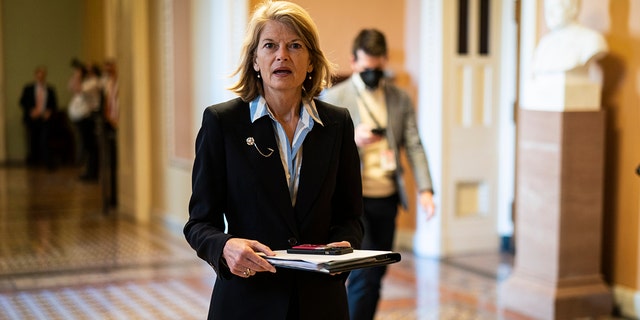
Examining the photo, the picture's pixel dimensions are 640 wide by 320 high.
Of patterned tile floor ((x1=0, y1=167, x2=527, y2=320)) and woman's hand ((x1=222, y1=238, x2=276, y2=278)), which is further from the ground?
woman's hand ((x1=222, y1=238, x2=276, y2=278))

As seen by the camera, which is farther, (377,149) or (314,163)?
(377,149)

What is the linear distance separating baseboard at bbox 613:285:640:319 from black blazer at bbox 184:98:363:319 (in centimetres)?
380

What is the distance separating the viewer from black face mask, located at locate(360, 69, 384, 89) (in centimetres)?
461

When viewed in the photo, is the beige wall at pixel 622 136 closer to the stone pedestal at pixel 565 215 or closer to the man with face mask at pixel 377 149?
the stone pedestal at pixel 565 215

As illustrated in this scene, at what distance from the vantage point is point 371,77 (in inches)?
182

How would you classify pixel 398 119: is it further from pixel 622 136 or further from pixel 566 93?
pixel 622 136

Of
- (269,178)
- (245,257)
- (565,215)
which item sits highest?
(269,178)

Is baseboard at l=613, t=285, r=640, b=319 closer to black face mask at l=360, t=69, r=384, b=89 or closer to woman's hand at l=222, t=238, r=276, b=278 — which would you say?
black face mask at l=360, t=69, r=384, b=89

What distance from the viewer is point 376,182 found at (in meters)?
4.52

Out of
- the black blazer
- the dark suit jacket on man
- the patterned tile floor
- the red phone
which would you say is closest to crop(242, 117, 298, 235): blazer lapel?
the black blazer

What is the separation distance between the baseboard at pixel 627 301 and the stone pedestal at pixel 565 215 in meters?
0.06

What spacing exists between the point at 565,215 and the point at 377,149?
5.46 feet

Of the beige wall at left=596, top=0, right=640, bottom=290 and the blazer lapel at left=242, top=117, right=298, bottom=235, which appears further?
the beige wall at left=596, top=0, right=640, bottom=290

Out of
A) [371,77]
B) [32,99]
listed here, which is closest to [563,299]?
[371,77]
